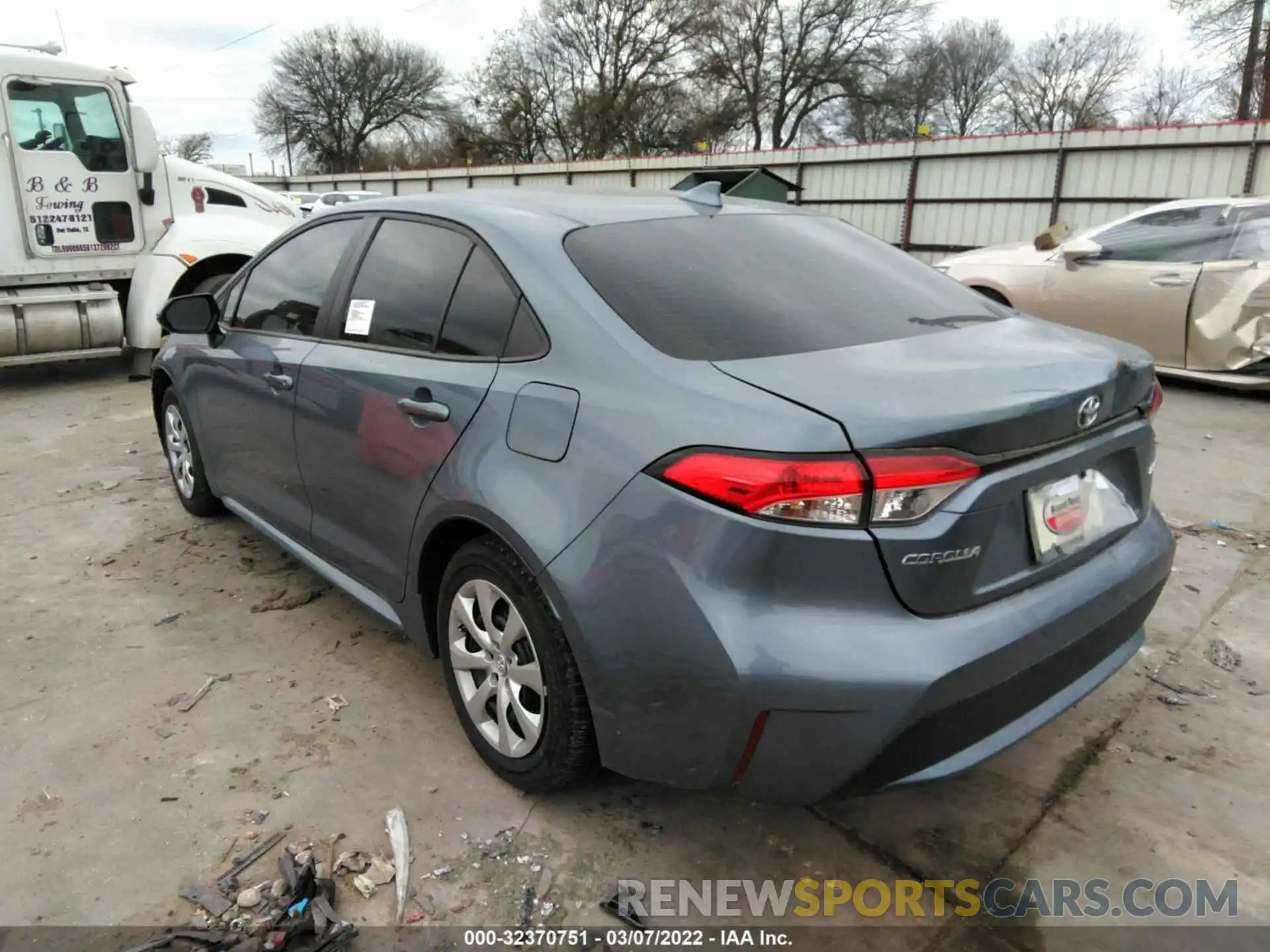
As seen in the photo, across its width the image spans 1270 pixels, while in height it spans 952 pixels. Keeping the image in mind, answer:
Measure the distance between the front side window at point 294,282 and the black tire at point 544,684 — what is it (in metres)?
1.31

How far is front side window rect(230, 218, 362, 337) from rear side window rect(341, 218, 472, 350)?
9.3 inches

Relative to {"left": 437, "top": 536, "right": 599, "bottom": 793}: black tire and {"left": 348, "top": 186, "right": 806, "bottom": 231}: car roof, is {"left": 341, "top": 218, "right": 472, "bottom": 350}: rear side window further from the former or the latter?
{"left": 437, "top": 536, "right": 599, "bottom": 793}: black tire

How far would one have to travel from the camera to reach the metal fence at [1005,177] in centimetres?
1182

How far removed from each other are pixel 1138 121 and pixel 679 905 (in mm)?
43117

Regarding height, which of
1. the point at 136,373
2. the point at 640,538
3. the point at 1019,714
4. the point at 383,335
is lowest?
the point at 136,373

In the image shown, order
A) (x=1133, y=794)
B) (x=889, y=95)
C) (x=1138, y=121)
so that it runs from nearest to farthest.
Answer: (x=1133, y=794)
(x=1138, y=121)
(x=889, y=95)

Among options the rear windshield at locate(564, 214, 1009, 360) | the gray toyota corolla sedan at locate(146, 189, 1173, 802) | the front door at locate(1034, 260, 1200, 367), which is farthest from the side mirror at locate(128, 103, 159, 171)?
the front door at locate(1034, 260, 1200, 367)

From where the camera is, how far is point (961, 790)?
98.1 inches

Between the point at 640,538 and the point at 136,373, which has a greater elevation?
the point at 640,538

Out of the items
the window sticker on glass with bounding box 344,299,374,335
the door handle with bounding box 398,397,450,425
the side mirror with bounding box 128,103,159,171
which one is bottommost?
the door handle with bounding box 398,397,450,425

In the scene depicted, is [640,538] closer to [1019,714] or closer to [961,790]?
[1019,714]

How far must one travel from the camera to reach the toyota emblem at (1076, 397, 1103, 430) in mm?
2021

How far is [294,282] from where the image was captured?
3.35m

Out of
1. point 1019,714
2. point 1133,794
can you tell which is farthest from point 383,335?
point 1133,794
